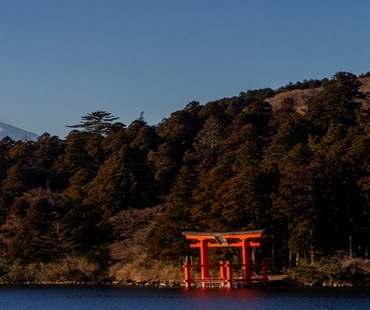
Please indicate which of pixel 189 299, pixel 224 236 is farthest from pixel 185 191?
pixel 189 299

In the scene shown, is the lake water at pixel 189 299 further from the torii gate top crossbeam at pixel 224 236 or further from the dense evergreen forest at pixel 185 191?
the dense evergreen forest at pixel 185 191

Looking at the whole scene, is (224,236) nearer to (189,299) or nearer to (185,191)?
(189,299)

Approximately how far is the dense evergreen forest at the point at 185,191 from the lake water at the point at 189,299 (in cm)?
540

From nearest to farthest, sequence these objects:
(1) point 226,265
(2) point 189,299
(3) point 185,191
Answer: (2) point 189,299, (1) point 226,265, (3) point 185,191

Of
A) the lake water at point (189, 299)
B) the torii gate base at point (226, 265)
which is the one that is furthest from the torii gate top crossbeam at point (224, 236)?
the lake water at point (189, 299)

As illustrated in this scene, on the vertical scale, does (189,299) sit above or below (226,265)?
below

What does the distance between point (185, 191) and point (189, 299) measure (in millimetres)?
15298

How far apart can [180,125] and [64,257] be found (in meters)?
25.3

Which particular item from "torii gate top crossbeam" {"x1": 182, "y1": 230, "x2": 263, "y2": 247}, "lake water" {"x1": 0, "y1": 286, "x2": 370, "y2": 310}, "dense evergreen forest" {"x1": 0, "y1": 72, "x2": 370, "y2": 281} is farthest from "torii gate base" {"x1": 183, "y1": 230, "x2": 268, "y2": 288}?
"dense evergreen forest" {"x1": 0, "y1": 72, "x2": 370, "y2": 281}

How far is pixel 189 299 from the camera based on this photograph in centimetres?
3581

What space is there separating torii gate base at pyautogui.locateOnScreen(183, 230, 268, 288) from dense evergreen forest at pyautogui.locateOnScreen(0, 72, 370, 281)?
7.73ft

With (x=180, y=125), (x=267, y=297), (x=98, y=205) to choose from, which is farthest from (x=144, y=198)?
(x=267, y=297)

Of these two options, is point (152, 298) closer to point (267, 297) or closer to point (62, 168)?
point (267, 297)

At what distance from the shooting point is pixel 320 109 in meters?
65.4
